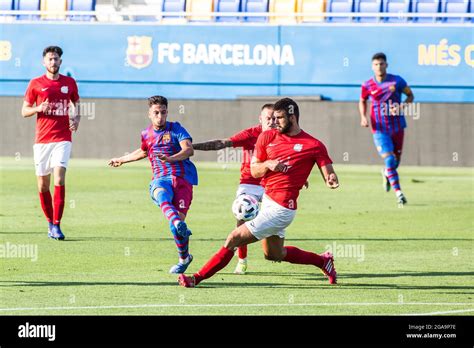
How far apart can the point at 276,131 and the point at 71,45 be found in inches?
980

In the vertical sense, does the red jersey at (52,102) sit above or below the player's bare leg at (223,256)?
above

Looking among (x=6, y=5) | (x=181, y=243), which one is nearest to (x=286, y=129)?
(x=181, y=243)

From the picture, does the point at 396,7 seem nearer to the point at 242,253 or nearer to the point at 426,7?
the point at 426,7

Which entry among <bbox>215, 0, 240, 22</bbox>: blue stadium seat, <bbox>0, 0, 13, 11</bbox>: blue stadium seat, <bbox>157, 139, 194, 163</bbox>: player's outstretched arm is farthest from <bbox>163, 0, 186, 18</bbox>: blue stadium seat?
<bbox>157, 139, 194, 163</bbox>: player's outstretched arm

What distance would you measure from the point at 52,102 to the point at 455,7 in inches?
775

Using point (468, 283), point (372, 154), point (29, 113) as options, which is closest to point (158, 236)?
point (29, 113)

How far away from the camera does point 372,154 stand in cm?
3278

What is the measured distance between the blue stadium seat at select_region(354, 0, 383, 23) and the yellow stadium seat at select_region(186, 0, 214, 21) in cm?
444

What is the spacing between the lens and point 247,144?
1316 cm

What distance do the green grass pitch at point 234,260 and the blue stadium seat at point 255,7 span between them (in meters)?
10.4

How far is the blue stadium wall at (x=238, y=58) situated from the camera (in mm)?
33094

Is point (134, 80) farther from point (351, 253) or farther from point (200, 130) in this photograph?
point (351, 253)

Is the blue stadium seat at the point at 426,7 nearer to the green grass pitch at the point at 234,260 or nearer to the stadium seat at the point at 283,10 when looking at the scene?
the stadium seat at the point at 283,10

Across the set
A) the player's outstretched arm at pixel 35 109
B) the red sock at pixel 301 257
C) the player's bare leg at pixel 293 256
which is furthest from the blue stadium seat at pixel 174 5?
the red sock at pixel 301 257
